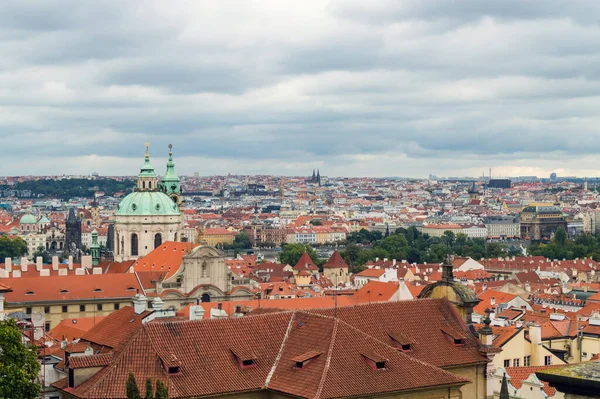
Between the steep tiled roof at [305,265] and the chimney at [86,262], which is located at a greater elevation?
the chimney at [86,262]

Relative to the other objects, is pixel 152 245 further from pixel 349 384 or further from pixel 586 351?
pixel 349 384

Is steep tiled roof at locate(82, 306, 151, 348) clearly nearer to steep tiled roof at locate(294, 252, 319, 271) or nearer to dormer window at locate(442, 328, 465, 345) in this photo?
dormer window at locate(442, 328, 465, 345)

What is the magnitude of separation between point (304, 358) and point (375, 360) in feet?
6.13

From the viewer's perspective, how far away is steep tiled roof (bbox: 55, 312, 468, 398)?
2645cm

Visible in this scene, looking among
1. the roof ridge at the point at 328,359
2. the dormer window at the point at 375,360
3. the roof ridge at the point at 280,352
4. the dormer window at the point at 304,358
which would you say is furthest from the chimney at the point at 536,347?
the dormer window at the point at 304,358

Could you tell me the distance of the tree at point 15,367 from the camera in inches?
932

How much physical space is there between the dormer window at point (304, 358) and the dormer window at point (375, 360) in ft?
4.14

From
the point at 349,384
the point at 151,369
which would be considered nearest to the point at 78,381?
the point at 151,369

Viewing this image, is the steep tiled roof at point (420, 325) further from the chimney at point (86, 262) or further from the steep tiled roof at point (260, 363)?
the chimney at point (86, 262)

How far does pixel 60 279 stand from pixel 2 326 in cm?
5376

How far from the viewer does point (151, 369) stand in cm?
2673

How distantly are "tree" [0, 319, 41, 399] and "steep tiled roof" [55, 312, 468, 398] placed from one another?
2223 millimetres

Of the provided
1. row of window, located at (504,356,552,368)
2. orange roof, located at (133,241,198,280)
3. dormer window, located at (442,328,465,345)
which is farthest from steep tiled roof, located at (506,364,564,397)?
orange roof, located at (133,241,198,280)

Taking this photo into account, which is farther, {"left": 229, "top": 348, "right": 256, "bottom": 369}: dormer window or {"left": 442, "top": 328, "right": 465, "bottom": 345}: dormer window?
{"left": 442, "top": 328, "right": 465, "bottom": 345}: dormer window
